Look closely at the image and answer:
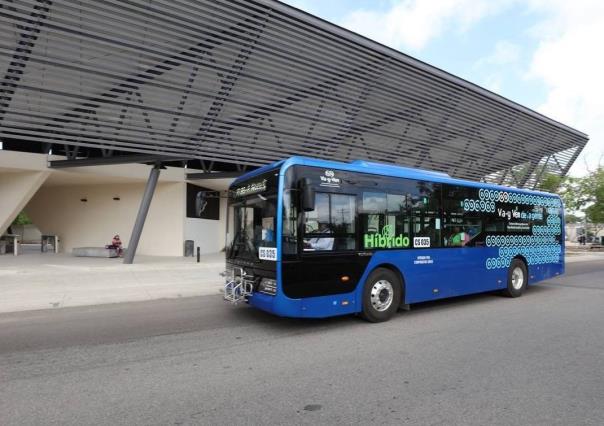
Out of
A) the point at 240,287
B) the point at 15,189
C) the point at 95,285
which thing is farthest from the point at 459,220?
the point at 15,189

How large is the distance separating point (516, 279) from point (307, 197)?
6.77 m

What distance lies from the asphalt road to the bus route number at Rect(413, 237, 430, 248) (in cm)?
132

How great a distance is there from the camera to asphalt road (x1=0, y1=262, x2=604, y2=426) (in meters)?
3.90

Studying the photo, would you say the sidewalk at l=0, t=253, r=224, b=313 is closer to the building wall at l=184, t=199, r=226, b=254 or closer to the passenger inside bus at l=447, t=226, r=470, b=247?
the passenger inside bus at l=447, t=226, r=470, b=247

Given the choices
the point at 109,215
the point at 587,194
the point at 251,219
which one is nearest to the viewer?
the point at 251,219

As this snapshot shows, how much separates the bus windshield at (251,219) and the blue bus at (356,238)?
18 millimetres

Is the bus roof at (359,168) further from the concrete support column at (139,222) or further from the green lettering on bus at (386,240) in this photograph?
the concrete support column at (139,222)

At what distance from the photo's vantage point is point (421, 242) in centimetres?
829

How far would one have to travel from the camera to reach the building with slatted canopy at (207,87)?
44.1ft

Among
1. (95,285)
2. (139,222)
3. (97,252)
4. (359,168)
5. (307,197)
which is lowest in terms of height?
(95,285)

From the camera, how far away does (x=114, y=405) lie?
13.4 feet

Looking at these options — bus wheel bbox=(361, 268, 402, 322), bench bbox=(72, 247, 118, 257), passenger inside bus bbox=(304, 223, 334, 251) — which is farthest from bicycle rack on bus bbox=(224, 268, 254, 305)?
bench bbox=(72, 247, 118, 257)

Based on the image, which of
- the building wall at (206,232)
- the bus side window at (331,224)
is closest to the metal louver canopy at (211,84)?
the building wall at (206,232)

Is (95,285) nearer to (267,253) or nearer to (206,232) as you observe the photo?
(267,253)
